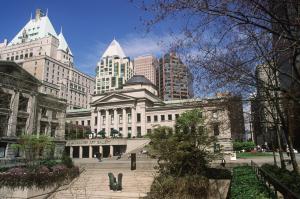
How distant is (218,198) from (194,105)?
9260mm

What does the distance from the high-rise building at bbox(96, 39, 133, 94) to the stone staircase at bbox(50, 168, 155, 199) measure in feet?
416

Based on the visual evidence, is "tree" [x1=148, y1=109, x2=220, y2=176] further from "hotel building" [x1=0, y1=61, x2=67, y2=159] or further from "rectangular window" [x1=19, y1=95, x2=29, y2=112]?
"rectangular window" [x1=19, y1=95, x2=29, y2=112]

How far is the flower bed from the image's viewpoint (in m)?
24.5

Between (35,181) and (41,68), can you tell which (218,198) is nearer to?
(35,181)

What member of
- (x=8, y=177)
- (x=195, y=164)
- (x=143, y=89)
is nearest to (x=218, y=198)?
(x=195, y=164)

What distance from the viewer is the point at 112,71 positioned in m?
162

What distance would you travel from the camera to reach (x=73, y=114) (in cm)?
9662

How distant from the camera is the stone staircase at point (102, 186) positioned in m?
23.0

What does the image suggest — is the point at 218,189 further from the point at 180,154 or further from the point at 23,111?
the point at 23,111

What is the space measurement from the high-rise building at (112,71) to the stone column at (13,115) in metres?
107

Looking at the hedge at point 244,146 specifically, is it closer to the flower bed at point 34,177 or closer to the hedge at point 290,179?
the flower bed at point 34,177

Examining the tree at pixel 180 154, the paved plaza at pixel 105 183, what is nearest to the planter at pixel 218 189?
the tree at pixel 180 154

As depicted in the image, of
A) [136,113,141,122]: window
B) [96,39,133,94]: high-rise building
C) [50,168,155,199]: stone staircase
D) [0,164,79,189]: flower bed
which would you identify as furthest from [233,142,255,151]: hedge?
[96,39,133,94]: high-rise building

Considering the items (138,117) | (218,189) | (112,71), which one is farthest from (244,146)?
(112,71)
